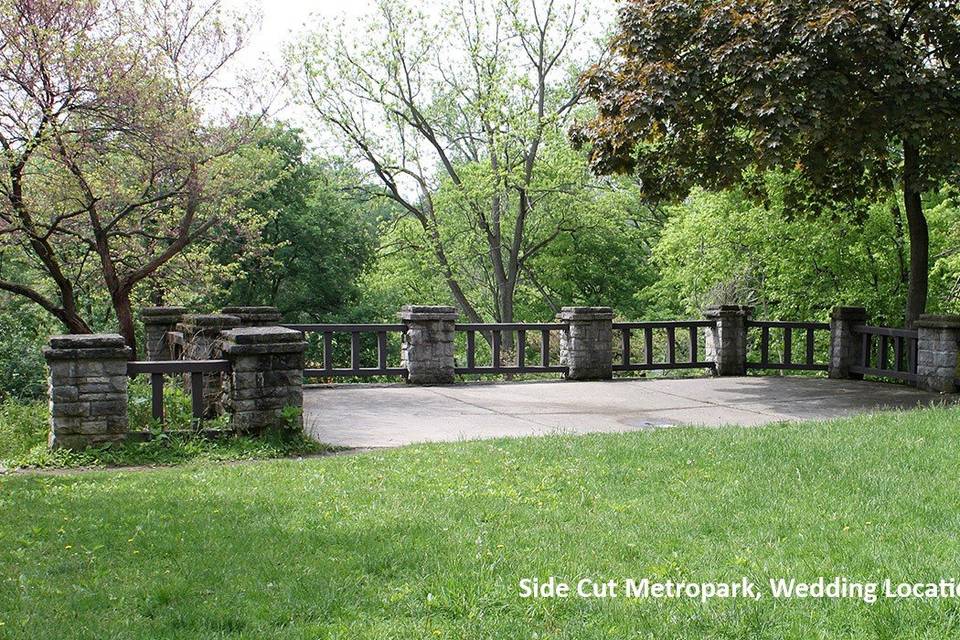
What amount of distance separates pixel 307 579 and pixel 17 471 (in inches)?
183

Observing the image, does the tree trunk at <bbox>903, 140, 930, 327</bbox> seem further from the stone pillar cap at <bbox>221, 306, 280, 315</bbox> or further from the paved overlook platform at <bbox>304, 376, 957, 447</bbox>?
the stone pillar cap at <bbox>221, 306, 280, 315</bbox>

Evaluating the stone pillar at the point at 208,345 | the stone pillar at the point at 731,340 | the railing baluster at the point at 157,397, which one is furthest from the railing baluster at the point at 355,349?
the stone pillar at the point at 731,340

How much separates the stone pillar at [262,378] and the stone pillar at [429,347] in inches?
217

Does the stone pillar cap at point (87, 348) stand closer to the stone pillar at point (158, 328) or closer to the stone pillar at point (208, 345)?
the stone pillar at point (208, 345)

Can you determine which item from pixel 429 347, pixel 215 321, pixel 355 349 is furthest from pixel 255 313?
pixel 429 347

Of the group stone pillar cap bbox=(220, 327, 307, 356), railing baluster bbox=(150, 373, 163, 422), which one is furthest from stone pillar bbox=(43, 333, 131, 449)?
stone pillar cap bbox=(220, 327, 307, 356)

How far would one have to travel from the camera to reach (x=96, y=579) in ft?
14.5

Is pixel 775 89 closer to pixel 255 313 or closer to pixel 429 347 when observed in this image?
pixel 429 347

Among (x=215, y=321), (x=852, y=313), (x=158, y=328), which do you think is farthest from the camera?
(x=852, y=313)

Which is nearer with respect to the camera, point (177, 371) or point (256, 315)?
point (177, 371)

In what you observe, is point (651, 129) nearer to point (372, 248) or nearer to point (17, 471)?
point (17, 471)

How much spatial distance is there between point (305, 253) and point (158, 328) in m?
13.1

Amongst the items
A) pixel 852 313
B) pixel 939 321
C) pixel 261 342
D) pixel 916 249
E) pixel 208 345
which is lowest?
pixel 208 345

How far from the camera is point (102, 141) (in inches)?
580
